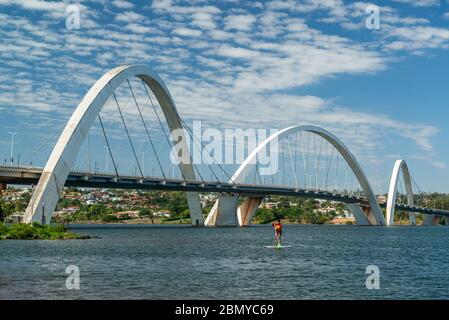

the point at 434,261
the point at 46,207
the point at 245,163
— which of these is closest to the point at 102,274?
the point at 434,261

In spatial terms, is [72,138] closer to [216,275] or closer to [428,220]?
Result: [216,275]

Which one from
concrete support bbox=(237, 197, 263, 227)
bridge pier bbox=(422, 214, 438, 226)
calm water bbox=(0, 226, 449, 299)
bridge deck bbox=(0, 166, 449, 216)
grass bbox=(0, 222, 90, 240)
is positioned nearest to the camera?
calm water bbox=(0, 226, 449, 299)

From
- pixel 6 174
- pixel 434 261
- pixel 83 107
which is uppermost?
pixel 83 107

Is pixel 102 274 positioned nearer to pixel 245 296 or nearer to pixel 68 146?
pixel 245 296

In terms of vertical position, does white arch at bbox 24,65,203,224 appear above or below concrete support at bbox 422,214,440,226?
above

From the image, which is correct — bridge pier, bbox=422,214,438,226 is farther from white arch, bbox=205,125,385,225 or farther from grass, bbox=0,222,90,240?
grass, bbox=0,222,90,240

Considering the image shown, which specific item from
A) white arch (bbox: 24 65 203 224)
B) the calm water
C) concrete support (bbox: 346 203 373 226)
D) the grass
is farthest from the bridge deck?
the calm water

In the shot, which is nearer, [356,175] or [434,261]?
[434,261]
